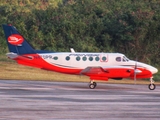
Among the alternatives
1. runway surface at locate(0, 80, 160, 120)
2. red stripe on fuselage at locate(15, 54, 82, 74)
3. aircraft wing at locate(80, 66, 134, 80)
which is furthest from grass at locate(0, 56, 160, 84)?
runway surface at locate(0, 80, 160, 120)

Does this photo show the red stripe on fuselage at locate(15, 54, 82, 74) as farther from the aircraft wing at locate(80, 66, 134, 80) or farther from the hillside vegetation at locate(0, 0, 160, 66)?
the hillside vegetation at locate(0, 0, 160, 66)

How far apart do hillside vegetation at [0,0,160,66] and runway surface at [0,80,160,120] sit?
20.1 m

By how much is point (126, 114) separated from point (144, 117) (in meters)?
0.84

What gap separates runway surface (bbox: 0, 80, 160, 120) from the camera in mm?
17397

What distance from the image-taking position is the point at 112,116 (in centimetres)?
1750

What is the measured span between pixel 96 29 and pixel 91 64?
2048cm

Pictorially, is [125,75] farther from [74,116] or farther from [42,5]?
[42,5]

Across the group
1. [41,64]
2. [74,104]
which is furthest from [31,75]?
[74,104]

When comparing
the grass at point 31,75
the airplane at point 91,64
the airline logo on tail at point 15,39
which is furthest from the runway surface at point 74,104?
the grass at point 31,75

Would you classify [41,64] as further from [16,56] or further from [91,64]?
[91,64]

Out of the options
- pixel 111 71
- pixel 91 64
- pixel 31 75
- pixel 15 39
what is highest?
pixel 15 39

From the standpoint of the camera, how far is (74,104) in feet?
68.3

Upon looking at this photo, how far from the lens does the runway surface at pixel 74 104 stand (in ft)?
57.1

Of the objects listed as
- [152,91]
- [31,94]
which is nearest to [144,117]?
[31,94]
